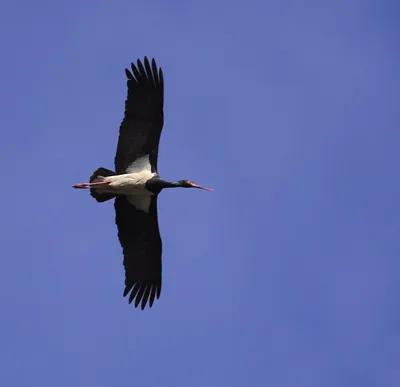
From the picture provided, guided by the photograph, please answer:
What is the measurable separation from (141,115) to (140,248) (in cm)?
280

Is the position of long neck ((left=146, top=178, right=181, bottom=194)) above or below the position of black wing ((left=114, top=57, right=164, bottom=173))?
below

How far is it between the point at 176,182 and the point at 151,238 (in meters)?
1.31

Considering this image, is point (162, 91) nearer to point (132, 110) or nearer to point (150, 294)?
point (132, 110)

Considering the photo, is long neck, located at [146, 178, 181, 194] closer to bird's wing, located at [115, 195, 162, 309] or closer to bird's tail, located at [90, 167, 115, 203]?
bird's wing, located at [115, 195, 162, 309]

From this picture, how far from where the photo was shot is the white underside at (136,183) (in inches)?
817

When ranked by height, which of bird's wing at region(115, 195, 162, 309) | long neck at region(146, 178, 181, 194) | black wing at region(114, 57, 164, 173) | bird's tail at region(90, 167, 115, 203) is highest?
black wing at region(114, 57, 164, 173)

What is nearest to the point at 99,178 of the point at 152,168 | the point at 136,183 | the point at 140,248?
the point at 136,183

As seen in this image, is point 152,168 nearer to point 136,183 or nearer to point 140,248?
point 136,183

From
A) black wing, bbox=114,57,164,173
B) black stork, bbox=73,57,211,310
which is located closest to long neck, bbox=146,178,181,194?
black stork, bbox=73,57,211,310

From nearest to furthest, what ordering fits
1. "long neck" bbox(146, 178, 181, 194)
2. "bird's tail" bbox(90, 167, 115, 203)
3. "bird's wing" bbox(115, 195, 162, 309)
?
"bird's tail" bbox(90, 167, 115, 203) < "long neck" bbox(146, 178, 181, 194) < "bird's wing" bbox(115, 195, 162, 309)

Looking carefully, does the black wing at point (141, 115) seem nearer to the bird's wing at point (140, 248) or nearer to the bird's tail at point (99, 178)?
the bird's tail at point (99, 178)

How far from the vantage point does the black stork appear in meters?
20.7

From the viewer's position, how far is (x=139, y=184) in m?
20.9

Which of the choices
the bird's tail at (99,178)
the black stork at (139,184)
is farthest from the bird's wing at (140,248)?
the bird's tail at (99,178)
